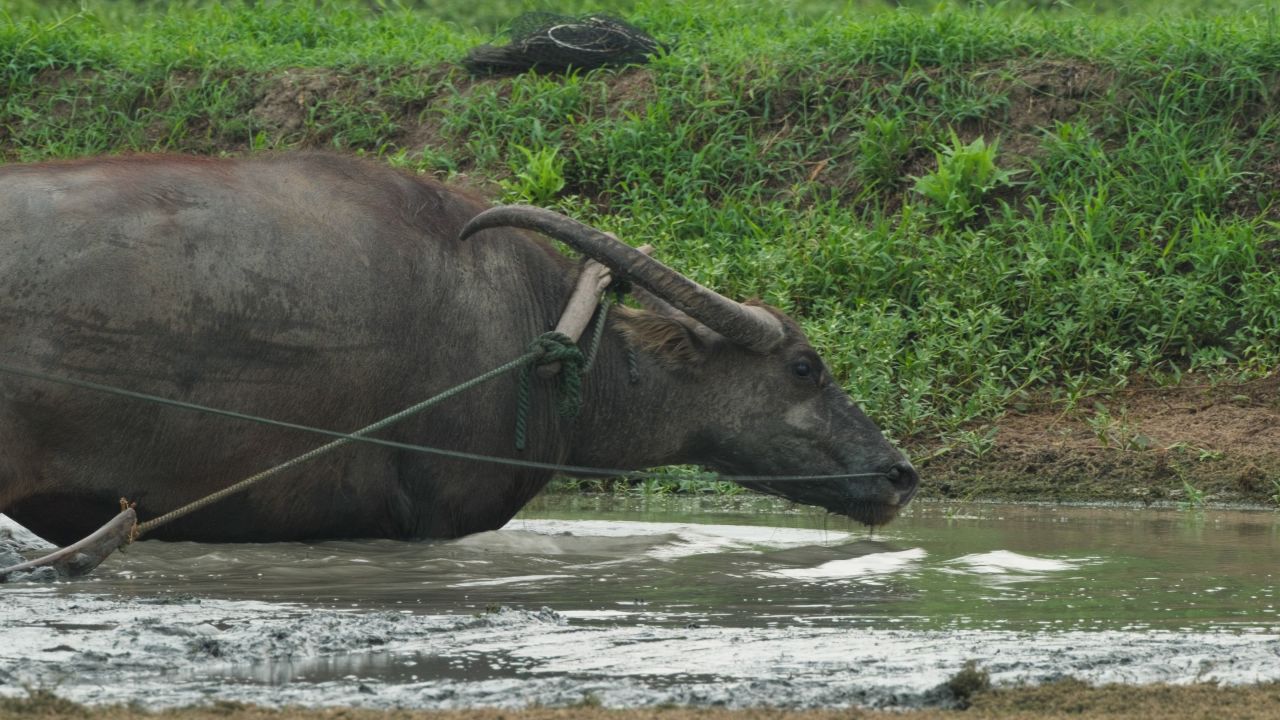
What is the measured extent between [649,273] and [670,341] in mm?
347

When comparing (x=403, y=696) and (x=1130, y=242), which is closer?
(x=403, y=696)

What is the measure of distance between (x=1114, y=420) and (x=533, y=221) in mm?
3911

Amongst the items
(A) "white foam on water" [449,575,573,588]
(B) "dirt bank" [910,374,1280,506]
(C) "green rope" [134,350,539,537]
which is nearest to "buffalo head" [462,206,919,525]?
(C) "green rope" [134,350,539,537]

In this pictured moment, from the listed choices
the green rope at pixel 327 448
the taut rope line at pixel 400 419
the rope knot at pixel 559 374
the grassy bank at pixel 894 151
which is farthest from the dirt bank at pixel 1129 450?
the green rope at pixel 327 448

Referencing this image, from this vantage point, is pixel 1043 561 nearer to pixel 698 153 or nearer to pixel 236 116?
pixel 698 153

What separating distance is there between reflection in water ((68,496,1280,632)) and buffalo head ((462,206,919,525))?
0.26 metres

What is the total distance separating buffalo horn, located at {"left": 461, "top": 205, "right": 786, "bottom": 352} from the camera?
19.5ft

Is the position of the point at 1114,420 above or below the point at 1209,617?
above

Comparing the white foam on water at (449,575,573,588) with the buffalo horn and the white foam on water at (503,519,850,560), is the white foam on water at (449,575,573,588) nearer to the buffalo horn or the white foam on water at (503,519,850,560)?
the white foam on water at (503,519,850,560)

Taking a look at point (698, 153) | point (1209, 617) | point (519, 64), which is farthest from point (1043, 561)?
point (519, 64)

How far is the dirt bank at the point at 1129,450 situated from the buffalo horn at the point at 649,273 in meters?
2.22

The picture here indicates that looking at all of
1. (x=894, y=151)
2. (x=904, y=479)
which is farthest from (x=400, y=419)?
(x=894, y=151)

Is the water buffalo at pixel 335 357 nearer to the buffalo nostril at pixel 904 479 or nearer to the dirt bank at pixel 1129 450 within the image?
the buffalo nostril at pixel 904 479

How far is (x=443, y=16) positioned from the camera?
591 inches
